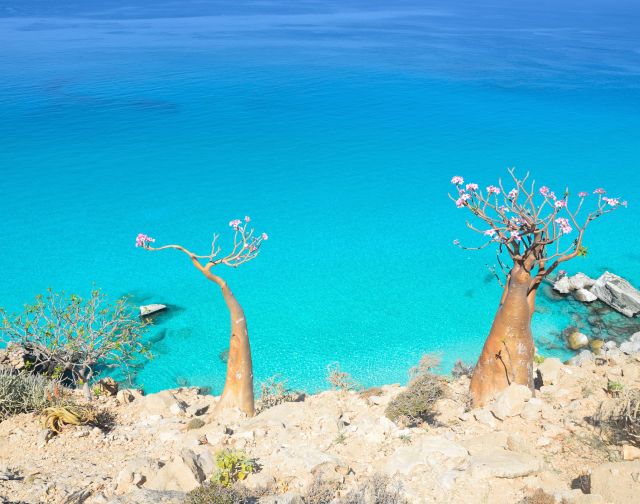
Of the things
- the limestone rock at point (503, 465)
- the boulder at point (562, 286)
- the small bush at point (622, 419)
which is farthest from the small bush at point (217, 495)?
the boulder at point (562, 286)

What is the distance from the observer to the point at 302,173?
94.6ft

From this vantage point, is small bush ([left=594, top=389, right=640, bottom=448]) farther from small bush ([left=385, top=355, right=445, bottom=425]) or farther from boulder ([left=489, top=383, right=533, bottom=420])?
small bush ([left=385, top=355, right=445, bottom=425])

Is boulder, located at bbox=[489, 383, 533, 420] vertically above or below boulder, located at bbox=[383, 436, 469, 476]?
above

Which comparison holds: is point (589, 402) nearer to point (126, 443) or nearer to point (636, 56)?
point (126, 443)

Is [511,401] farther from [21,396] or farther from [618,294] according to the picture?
[618,294]

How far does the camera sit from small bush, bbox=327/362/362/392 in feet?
40.9

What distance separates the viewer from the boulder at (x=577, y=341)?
15000 millimetres

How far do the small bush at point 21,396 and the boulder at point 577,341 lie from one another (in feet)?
42.6

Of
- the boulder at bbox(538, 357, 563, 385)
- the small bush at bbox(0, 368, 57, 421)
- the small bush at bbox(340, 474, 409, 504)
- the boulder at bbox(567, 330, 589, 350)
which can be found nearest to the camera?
the small bush at bbox(340, 474, 409, 504)

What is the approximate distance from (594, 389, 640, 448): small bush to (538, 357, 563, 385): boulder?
1.86 meters

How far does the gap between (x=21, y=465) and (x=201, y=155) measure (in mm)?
24917

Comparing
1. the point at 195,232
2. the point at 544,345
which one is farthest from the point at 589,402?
the point at 195,232

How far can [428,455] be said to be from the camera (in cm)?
718

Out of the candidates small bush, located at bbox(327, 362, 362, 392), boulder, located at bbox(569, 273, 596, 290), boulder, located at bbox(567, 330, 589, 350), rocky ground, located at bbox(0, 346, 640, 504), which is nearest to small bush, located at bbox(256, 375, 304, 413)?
small bush, located at bbox(327, 362, 362, 392)
